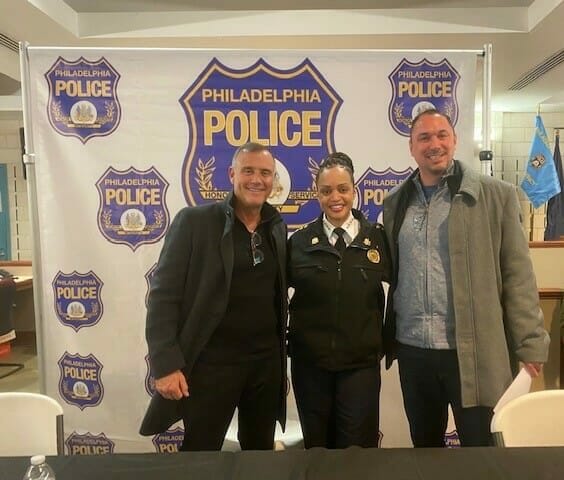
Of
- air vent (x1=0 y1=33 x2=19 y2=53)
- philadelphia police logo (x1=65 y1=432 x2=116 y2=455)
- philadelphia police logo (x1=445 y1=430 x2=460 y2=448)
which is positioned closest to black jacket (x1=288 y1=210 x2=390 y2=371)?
philadelphia police logo (x1=445 y1=430 x2=460 y2=448)

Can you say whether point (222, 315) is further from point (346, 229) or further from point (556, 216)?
point (556, 216)

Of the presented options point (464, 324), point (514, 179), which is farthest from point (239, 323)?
point (514, 179)

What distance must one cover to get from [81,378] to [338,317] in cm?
140

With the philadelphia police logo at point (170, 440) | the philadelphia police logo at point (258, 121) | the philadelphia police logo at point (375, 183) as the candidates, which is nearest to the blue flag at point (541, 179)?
the philadelphia police logo at point (375, 183)

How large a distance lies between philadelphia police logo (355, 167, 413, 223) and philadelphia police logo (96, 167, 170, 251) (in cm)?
92

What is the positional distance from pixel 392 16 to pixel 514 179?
395cm

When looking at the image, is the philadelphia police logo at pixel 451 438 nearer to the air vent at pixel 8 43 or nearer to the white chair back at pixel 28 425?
the white chair back at pixel 28 425

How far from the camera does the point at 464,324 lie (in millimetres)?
1648

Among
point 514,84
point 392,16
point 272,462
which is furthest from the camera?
point 514,84

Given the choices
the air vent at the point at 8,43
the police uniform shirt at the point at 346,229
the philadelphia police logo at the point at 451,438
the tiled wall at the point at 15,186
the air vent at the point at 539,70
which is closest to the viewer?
the police uniform shirt at the point at 346,229

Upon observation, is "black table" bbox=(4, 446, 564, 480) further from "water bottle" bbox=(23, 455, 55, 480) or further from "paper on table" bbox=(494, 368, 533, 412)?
Result: "paper on table" bbox=(494, 368, 533, 412)

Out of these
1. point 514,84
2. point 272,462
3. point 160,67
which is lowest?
point 272,462

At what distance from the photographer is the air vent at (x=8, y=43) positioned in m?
3.84

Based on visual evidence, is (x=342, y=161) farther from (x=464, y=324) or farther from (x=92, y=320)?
(x=92, y=320)
